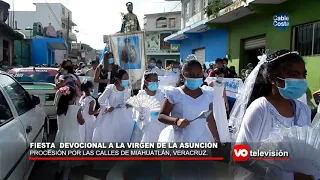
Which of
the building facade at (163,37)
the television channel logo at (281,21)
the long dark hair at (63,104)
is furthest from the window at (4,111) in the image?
the building facade at (163,37)

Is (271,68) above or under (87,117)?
above

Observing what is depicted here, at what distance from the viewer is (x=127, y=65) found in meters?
7.50

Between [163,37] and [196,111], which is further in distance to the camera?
[163,37]

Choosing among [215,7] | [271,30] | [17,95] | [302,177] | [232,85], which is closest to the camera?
[302,177]

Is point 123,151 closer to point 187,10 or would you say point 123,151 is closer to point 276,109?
point 276,109

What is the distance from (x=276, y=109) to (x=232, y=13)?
34.3 feet

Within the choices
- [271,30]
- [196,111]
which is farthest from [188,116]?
[271,30]

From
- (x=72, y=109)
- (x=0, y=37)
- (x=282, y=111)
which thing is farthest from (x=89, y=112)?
(x=0, y=37)

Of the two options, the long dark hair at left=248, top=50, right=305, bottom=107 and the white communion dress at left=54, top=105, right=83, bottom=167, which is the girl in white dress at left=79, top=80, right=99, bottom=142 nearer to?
the white communion dress at left=54, top=105, right=83, bottom=167

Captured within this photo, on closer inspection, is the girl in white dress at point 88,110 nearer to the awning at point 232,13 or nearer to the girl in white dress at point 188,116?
the girl in white dress at point 188,116

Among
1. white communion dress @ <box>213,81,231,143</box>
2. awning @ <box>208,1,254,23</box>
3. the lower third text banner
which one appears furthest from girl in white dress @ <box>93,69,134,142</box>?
Answer: awning @ <box>208,1,254,23</box>

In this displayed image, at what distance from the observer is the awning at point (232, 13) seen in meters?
10.8

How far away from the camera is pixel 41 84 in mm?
8016

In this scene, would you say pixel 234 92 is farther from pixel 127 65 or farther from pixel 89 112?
pixel 89 112
